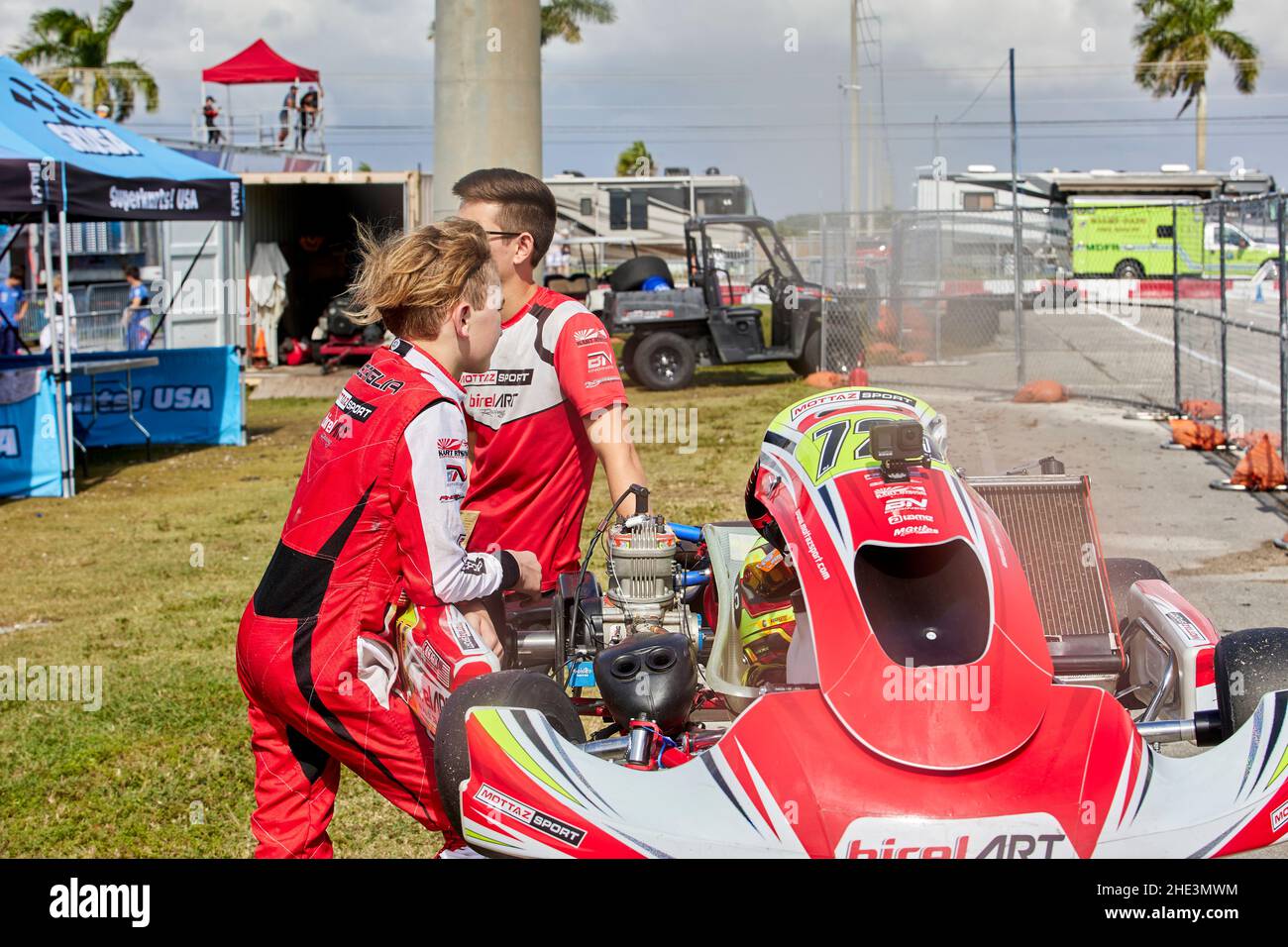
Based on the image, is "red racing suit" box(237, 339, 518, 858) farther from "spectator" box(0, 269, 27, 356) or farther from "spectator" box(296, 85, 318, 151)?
"spectator" box(296, 85, 318, 151)

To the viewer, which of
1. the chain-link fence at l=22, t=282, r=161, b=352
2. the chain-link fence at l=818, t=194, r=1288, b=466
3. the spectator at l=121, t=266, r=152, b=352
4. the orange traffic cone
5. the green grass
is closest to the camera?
the green grass

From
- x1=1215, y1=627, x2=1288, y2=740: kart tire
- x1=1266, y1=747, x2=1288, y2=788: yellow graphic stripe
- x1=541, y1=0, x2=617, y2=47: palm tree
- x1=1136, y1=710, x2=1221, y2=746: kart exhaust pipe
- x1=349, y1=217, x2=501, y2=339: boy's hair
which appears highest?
x1=541, y1=0, x2=617, y2=47: palm tree

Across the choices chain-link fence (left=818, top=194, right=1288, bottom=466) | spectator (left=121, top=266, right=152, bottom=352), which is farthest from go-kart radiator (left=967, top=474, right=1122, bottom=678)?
spectator (left=121, top=266, right=152, bottom=352)

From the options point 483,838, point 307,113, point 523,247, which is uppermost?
point 307,113

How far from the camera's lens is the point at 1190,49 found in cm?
5116

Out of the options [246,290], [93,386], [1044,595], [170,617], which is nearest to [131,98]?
[246,290]

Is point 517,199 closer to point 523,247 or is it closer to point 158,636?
point 523,247

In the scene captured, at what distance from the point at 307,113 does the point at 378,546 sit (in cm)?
2930

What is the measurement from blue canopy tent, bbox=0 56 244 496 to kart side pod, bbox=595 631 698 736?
9955 millimetres

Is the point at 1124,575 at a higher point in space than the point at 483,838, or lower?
higher

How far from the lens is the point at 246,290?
25.1 meters

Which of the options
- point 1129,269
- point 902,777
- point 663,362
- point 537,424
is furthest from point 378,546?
point 1129,269

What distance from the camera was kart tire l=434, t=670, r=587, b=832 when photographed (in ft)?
9.12
